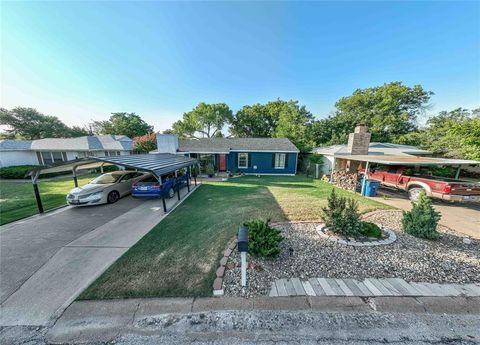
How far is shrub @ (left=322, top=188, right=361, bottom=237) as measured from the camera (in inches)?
168

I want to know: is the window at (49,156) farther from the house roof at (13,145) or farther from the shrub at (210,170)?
the shrub at (210,170)

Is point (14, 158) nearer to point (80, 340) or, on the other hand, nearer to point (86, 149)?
point (86, 149)

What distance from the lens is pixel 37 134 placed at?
3012 cm

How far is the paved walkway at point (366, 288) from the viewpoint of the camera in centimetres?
275

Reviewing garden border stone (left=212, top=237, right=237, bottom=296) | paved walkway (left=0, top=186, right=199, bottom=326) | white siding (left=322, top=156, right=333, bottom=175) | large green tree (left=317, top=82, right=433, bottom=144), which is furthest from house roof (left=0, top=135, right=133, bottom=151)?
large green tree (left=317, top=82, right=433, bottom=144)

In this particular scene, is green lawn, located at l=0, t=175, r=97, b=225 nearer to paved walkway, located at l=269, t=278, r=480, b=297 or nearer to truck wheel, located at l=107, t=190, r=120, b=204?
truck wheel, located at l=107, t=190, r=120, b=204

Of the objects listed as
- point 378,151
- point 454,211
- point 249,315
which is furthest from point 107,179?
point 378,151

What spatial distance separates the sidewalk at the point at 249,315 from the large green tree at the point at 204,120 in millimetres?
29702

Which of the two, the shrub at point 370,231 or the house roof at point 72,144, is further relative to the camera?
the house roof at point 72,144

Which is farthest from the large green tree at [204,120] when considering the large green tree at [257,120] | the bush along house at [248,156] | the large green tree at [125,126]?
the bush along house at [248,156]

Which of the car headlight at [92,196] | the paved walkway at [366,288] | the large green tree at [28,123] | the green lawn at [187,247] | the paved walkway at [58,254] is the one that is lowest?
the paved walkway at [58,254]

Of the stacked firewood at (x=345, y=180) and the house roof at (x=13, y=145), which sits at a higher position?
the house roof at (x=13, y=145)

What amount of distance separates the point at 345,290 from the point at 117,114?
168 ft

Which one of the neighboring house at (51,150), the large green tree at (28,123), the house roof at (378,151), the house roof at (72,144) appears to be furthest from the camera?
the large green tree at (28,123)
